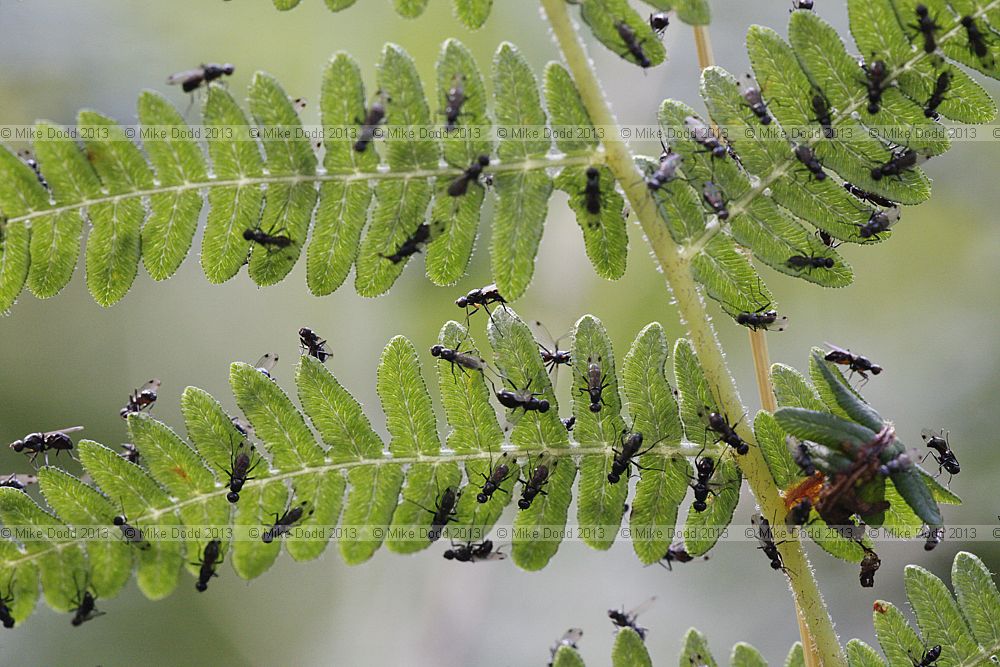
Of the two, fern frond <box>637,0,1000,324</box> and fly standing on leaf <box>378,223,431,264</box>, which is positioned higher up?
fern frond <box>637,0,1000,324</box>

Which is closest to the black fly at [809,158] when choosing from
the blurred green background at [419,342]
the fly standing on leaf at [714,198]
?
the fly standing on leaf at [714,198]

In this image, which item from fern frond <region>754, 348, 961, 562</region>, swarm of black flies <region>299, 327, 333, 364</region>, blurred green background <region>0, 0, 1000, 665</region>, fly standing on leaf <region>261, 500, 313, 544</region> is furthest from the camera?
blurred green background <region>0, 0, 1000, 665</region>

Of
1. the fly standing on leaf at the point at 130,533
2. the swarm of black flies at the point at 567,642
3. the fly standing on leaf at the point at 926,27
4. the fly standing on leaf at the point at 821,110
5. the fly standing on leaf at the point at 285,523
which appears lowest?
the swarm of black flies at the point at 567,642

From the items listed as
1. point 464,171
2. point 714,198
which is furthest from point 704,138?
point 464,171

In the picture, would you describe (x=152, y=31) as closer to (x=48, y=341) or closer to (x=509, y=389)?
(x=48, y=341)

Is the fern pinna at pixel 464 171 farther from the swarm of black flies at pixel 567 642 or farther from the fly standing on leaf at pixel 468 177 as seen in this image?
the swarm of black flies at pixel 567 642

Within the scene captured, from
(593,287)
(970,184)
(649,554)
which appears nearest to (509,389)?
(649,554)

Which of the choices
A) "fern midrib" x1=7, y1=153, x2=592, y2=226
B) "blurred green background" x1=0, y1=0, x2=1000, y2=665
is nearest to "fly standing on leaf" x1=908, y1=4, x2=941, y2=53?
"fern midrib" x1=7, y1=153, x2=592, y2=226

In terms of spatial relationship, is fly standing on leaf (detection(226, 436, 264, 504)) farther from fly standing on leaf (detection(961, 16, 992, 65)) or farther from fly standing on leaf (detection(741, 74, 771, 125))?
fly standing on leaf (detection(961, 16, 992, 65))
